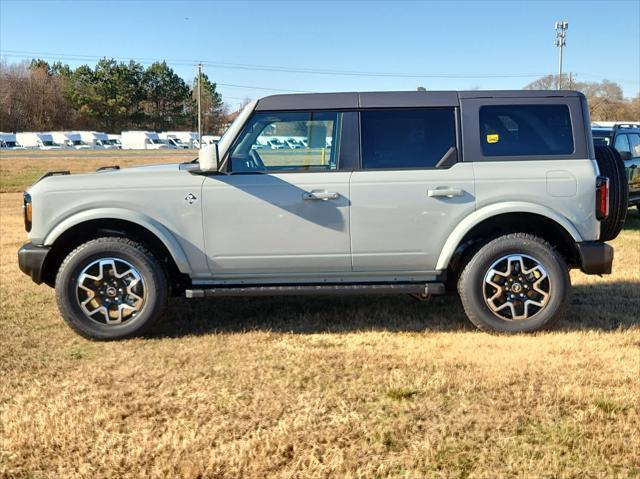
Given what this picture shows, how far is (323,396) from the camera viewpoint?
379cm

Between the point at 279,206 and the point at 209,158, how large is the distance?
25.0 inches

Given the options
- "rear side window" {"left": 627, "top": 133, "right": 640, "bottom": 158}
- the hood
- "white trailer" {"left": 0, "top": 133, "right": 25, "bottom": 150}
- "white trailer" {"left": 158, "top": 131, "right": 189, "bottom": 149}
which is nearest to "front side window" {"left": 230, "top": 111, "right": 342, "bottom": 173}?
the hood

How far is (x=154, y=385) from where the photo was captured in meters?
3.99

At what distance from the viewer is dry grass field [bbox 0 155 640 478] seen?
10.0 ft

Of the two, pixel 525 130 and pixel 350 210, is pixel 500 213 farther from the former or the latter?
pixel 350 210

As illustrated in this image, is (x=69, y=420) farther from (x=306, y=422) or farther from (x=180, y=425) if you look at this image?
(x=306, y=422)

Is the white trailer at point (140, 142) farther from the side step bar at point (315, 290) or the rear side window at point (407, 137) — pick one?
the rear side window at point (407, 137)

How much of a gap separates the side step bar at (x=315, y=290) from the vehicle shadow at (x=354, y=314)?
16.4 inches

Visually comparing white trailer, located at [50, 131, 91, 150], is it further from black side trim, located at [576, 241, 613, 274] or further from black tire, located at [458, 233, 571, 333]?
black side trim, located at [576, 241, 613, 274]

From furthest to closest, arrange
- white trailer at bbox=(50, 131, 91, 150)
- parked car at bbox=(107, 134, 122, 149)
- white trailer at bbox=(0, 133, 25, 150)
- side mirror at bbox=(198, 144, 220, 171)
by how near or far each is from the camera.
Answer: parked car at bbox=(107, 134, 122, 149) → white trailer at bbox=(50, 131, 91, 150) → white trailer at bbox=(0, 133, 25, 150) → side mirror at bbox=(198, 144, 220, 171)

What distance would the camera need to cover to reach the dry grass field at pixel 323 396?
3.05 meters

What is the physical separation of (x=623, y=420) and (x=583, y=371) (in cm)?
72

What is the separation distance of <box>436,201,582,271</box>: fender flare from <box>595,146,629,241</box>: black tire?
359 millimetres

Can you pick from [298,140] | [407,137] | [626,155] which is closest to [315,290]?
[298,140]
